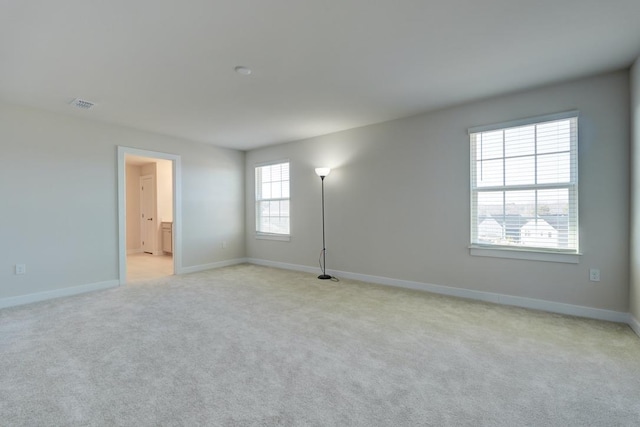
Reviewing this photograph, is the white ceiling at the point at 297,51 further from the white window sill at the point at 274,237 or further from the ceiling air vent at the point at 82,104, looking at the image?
the white window sill at the point at 274,237

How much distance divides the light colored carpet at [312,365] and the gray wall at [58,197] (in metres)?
0.63

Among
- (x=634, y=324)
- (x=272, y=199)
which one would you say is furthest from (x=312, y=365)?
(x=272, y=199)

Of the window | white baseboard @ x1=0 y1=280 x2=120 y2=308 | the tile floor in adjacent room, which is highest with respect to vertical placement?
the window

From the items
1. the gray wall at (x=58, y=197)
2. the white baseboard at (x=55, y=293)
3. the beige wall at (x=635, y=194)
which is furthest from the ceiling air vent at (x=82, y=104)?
the beige wall at (x=635, y=194)

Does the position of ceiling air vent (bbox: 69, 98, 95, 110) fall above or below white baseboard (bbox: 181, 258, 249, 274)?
above

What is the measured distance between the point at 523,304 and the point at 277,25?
375cm

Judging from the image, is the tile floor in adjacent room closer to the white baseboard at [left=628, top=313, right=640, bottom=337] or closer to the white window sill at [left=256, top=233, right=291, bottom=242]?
the white window sill at [left=256, top=233, right=291, bottom=242]

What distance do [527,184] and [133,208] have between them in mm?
8767

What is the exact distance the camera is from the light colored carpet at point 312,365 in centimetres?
168

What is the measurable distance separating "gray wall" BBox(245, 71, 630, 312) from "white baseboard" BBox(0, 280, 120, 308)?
264cm

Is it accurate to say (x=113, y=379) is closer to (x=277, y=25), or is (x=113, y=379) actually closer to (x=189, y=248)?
(x=277, y=25)

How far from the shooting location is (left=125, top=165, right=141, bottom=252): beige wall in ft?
26.4

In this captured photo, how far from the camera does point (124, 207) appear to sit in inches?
183

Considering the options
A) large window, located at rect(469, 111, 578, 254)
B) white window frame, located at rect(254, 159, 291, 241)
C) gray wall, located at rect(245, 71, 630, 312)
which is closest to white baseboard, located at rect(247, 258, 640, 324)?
gray wall, located at rect(245, 71, 630, 312)
